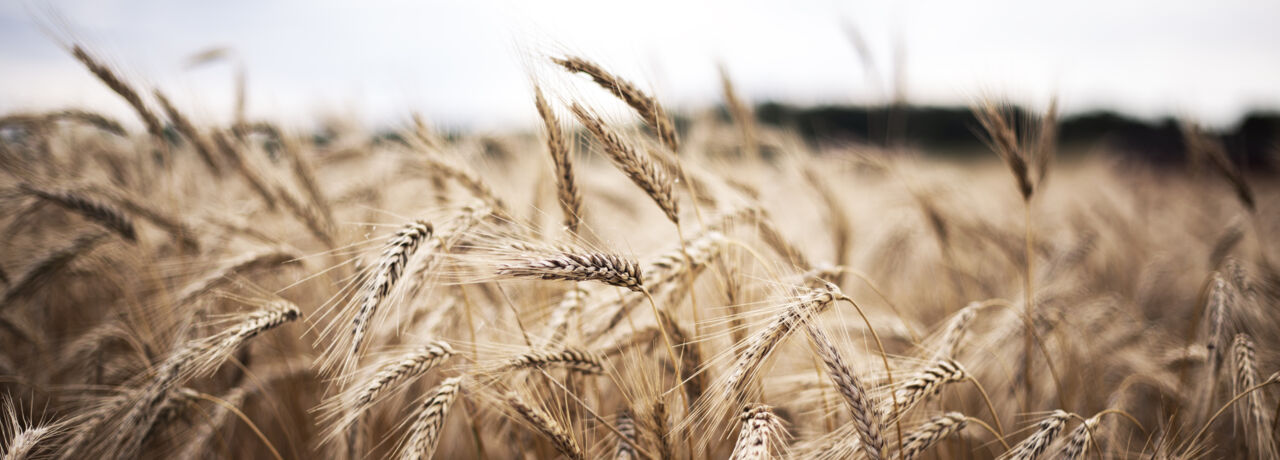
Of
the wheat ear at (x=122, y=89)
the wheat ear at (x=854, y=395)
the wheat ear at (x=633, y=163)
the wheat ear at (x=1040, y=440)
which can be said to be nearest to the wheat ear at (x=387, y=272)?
the wheat ear at (x=633, y=163)

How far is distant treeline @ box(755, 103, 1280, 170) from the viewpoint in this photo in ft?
12.9

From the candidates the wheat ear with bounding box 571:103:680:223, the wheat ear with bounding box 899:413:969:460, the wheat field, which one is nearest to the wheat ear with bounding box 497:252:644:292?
the wheat field

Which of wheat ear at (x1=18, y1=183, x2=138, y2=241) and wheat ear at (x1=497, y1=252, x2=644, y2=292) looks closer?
wheat ear at (x1=497, y1=252, x2=644, y2=292)

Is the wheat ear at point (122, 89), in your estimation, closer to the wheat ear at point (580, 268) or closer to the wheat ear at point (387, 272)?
the wheat ear at point (387, 272)

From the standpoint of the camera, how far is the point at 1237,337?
4.97 ft

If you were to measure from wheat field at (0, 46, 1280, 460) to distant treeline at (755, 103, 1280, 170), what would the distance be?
1.83 feet

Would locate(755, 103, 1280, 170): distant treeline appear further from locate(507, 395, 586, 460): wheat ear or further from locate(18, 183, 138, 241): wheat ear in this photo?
locate(18, 183, 138, 241): wheat ear

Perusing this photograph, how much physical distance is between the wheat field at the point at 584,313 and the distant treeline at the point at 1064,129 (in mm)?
557

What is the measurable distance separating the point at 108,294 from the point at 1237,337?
492 centimetres

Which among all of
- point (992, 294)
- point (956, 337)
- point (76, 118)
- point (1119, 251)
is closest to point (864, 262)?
point (992, 294)

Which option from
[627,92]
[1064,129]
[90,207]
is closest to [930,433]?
[627,92]

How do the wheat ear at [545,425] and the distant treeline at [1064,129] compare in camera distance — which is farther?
the distant treeline at [1064,129]

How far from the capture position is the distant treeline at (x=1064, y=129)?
3.93 metres

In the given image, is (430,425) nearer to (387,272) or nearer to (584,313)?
(387,272)
